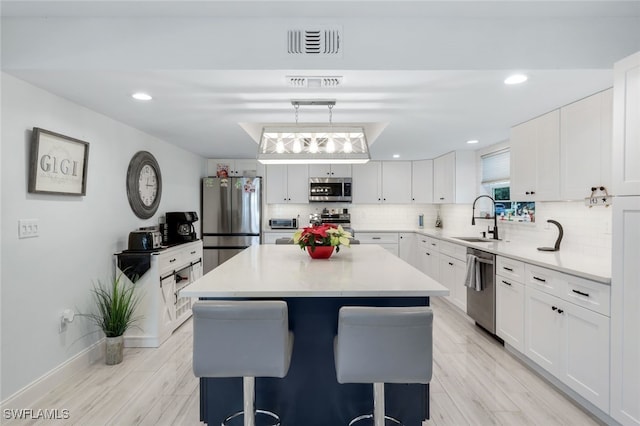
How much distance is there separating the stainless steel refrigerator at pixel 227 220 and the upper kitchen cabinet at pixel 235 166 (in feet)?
1.20

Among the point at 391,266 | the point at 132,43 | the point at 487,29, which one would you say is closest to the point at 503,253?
the point at 391,266

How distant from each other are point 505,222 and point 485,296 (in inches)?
48.4

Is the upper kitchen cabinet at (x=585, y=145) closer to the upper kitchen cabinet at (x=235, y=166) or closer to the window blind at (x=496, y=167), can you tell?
the window blind at (x=496, y=167)

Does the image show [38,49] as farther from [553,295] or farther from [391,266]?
[553,295]

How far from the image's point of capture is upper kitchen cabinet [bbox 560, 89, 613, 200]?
238 centimetres

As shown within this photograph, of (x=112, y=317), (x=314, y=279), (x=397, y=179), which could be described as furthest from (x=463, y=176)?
(x=112, y=317)

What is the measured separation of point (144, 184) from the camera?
3.72 m

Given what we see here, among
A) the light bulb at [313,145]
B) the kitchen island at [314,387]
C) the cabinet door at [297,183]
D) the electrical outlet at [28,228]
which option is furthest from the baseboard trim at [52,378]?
the cabinet door at [297,183]

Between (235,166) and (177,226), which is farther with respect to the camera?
(235,166)

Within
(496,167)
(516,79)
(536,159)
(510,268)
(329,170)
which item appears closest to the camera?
(516,79)

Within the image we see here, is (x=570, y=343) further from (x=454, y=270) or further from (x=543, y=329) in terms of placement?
(x=454, y=270)

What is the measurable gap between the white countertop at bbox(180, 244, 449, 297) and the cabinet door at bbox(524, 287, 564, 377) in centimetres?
114

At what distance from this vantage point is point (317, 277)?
1961 millimetres

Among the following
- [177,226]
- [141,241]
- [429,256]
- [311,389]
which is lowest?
[311,389]
